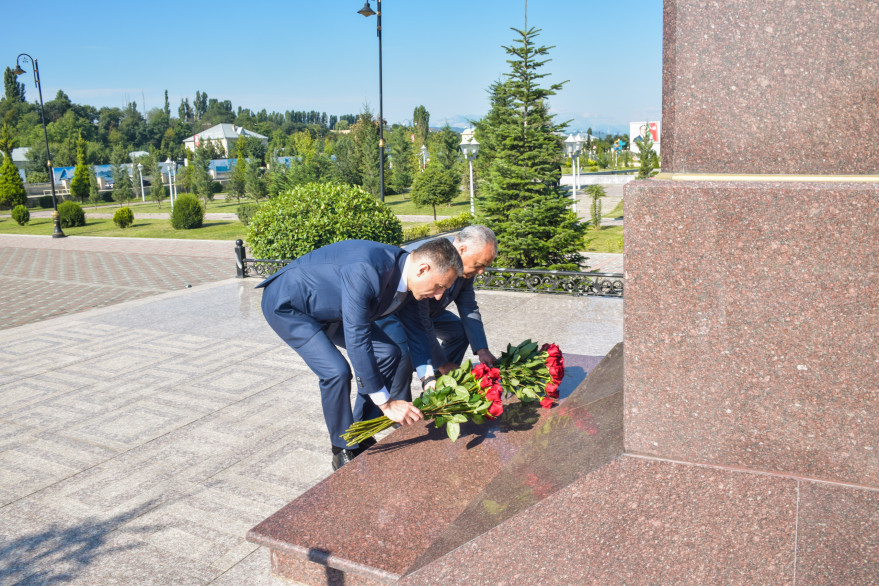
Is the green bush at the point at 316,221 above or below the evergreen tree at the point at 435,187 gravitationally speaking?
below

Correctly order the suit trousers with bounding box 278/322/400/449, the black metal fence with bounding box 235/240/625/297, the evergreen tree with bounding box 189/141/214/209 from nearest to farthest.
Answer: the suit trousers with bounding box 278/322/400/449, the black metal fence with bounding box 235/240/625/297, the evergreen tree with bounding box 189/141/214/209

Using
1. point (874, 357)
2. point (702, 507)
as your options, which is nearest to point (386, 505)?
point (702, 507)

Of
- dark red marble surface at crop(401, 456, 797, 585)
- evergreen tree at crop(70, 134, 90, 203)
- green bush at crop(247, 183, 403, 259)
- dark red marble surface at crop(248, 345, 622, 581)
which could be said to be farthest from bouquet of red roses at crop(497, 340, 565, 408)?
evergreen tree at crop(70, 134, 90, 203)

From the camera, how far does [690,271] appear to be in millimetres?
2094

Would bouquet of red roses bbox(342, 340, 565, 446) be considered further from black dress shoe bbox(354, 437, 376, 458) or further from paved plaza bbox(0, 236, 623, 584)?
paved plaza bbox(0, 236, 623, 584)

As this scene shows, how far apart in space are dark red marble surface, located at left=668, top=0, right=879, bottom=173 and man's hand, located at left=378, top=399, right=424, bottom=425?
1.39 metres

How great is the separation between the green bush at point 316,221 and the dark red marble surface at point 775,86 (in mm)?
8089

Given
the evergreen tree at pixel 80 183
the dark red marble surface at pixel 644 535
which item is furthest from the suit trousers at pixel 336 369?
the evergreen tree at pixel 80 183

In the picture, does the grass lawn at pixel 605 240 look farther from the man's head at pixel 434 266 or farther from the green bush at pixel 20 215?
the green bush at pixel 20 215

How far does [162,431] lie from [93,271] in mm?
11111

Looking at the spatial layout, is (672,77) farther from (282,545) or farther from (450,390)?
(282,545)

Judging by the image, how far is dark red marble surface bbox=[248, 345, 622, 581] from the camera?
2.43 m

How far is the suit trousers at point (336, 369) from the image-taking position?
3436 millimetres

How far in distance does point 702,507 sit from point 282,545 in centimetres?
152
